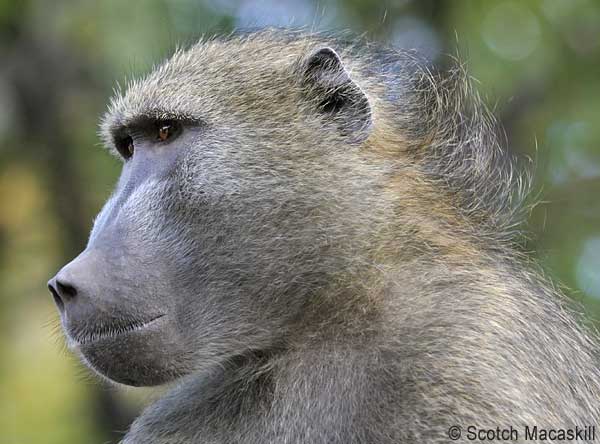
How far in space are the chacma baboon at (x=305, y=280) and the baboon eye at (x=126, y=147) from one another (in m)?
0.07

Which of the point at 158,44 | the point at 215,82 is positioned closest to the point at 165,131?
the point at 215,82

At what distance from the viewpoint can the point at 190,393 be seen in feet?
14.2

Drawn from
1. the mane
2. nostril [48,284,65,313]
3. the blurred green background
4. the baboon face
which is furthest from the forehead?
the blurred green background

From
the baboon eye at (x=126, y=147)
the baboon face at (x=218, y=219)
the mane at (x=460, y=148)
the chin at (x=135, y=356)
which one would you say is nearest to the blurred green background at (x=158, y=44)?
the mane at (x=460, y=148)

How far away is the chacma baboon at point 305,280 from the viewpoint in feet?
12.4

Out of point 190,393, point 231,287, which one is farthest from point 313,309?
point 190,393

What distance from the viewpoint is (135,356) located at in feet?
12.8

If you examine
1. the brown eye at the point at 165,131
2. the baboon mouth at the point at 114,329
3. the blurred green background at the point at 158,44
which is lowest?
the blurred green background at the point at 158,44

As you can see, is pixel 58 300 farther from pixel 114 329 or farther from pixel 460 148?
pixel 460 148

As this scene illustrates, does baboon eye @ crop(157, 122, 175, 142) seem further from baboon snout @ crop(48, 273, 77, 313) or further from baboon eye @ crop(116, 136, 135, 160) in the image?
baboon snout @ crop(48, 273, 77, 313)

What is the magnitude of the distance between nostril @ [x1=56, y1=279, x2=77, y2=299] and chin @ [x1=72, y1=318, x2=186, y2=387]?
7.7 inches

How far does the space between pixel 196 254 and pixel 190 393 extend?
672 millimetres

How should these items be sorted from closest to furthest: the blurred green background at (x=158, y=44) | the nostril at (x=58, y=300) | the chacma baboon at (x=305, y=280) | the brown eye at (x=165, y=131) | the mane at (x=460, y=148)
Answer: the chacma baboon at (x=305, y=280) < the nostril at (x=58, y=300) < the brown eye at (x=165, y=131) < the mane at (x=460, y=148) < the blurred green background at (x=158, y=44)

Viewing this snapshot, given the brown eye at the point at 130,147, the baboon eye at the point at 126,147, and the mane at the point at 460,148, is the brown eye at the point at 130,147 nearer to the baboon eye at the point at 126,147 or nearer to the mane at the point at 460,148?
the baboon eye at the point at 126,147
